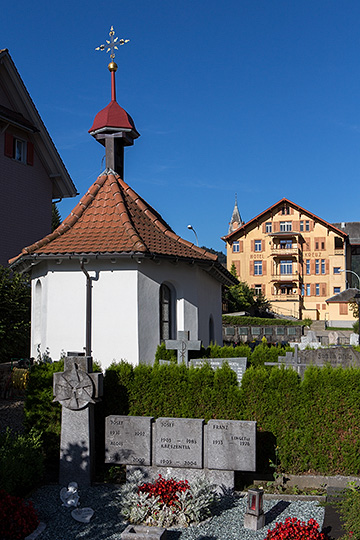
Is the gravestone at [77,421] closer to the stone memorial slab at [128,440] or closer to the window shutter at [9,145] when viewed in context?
the stone memorial slab at [128,440]

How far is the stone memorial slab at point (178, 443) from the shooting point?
9.16 metres

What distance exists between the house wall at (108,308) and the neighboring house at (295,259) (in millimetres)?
50189

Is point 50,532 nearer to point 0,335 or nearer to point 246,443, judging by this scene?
point 246,443

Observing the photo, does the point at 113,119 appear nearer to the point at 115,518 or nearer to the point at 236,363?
the point at 236,363

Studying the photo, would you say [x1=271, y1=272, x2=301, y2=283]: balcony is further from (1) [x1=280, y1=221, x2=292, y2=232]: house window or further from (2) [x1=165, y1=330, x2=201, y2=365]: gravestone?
(2) [x1=165, y1=330, x2=201, y2=365]: gravestone

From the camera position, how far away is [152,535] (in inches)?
284

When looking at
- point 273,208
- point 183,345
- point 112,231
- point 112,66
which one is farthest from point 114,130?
point 273,208

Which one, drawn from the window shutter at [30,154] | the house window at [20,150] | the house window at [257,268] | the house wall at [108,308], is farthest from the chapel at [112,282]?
the house window at [257,268]

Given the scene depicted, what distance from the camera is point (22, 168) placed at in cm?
2605

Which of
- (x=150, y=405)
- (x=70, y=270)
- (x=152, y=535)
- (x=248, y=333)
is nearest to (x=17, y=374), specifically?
(x=70, y=270)

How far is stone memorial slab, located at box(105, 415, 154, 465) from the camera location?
9.45 m

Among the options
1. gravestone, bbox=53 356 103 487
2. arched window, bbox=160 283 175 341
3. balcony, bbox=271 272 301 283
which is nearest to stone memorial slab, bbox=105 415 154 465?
gravestone, bbox=53 356 103 487

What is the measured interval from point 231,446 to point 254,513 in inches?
57.7

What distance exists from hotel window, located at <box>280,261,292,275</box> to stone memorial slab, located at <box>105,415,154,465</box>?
5749 cm
